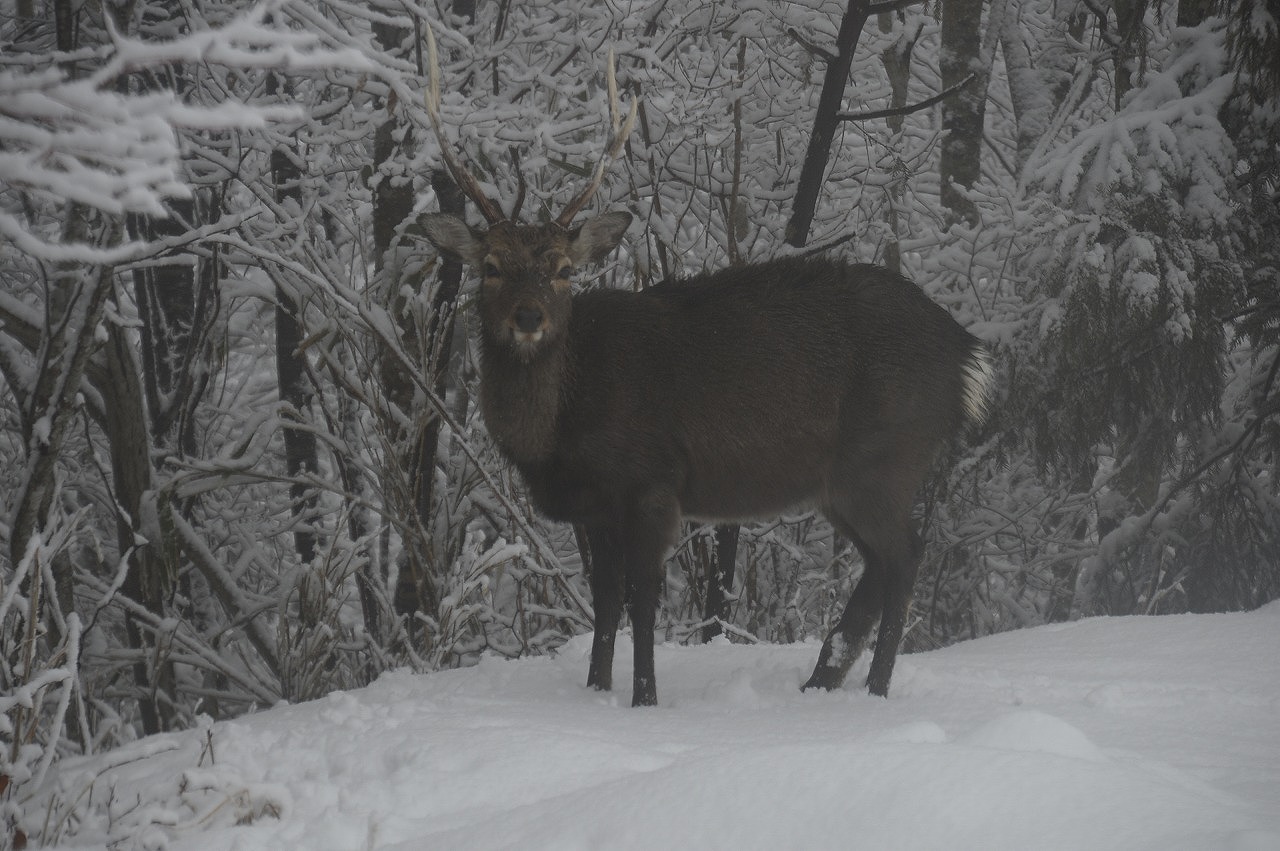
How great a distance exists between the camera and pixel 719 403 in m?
4.96

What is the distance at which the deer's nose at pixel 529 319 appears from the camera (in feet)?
15.1

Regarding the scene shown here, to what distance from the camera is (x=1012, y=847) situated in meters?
2.29

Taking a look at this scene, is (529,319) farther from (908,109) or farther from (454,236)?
(908,109)

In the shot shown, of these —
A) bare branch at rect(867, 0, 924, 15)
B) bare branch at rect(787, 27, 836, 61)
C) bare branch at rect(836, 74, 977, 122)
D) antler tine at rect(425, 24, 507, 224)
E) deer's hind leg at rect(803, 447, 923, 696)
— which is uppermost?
bare branch at rect(867, 0, 924, 15)

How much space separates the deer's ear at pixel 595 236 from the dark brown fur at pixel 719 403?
11mm

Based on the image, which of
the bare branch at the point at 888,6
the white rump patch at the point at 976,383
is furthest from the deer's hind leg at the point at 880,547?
the bare branch at the point at 888,6

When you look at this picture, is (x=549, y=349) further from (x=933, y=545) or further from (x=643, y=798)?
(x=933, y=545)

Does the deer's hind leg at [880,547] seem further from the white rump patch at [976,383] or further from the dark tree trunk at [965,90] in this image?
the dark tree trunk at [965,90]

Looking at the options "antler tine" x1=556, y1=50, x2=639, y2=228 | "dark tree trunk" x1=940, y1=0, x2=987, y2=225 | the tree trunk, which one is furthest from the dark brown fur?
"dark tree trunk" x1=940, y1=0, x2=987, y2=225

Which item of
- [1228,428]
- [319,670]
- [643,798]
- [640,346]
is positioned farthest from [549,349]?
[1228,428]

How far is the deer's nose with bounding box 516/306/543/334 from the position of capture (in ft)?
15.1

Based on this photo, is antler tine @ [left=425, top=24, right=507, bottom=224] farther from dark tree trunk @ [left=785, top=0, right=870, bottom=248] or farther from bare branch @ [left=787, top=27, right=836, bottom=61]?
bare branch @ [left=787, top=27, right=836, bottom=61]

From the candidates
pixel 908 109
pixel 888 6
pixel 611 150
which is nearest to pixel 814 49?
pixel 888 6

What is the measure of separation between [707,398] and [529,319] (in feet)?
2.83
